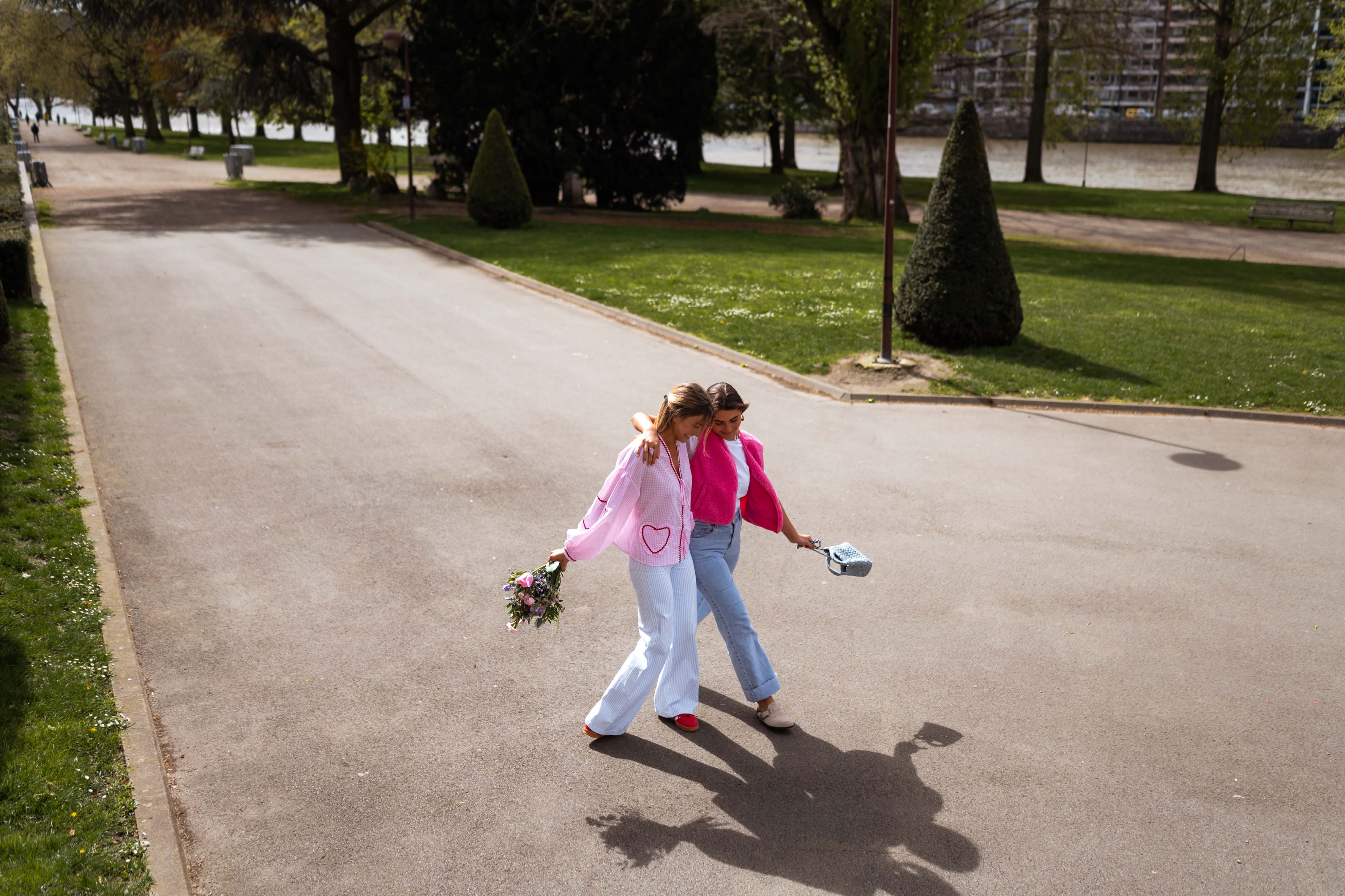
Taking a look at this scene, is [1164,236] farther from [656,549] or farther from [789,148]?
[789,148]

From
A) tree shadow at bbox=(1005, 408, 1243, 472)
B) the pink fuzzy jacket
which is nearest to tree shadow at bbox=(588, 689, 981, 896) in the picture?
the pink fuzzy jacket

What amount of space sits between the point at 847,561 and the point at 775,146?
48.9 meters

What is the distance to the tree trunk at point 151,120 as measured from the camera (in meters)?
64.9

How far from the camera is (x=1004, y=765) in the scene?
5344mm

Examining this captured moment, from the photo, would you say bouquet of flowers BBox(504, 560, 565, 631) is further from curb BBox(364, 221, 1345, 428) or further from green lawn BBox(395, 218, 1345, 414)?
green lawn BBox(395, 218, 1345, 414)

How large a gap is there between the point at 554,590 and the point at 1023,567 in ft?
13.1

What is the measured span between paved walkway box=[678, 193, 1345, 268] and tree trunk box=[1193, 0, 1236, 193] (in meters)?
10.4

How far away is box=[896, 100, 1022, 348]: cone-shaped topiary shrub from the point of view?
13688mm

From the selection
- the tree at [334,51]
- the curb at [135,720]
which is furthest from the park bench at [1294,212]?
the curb at [135,720]

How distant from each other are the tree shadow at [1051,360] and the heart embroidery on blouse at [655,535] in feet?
30.4

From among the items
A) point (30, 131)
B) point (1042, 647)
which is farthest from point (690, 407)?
point (30, 131)

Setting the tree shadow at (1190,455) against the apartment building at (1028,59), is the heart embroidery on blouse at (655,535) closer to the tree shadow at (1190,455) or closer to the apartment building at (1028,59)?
the tree shadow at (1190,455)

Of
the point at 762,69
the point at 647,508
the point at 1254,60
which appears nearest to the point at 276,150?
the point at 762,69

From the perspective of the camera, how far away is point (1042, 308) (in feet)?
54.4
